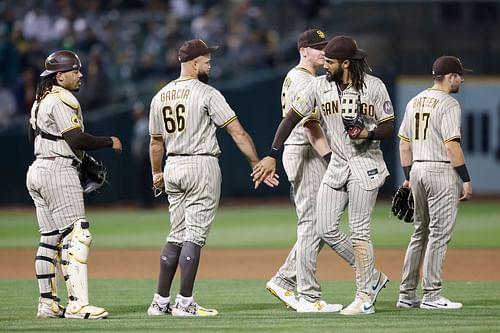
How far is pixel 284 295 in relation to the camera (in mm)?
9328

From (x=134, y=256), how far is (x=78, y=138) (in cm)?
628

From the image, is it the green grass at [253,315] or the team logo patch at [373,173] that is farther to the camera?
the team logo patch at [373,173]

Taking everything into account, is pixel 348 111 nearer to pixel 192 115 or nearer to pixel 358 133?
pixel 358 133

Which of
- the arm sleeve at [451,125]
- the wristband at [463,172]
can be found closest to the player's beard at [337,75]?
the arm sleeve at [451,125]

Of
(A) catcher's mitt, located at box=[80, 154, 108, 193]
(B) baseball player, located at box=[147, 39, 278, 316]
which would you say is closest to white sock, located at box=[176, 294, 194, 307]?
Answer: (B) baseball player, located at box=[147, 39, 278, 316]

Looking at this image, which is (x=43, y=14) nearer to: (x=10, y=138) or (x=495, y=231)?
(x=10, y=138)

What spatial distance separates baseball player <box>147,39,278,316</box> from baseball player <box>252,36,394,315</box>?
0.41 m

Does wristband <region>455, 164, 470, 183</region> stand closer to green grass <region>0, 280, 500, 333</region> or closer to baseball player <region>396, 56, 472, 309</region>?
baseball player <region>396, 56, 472, 309</region>

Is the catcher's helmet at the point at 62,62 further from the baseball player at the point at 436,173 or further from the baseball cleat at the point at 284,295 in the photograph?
the baseball player at the point at 436,173

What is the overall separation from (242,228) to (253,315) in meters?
9.96

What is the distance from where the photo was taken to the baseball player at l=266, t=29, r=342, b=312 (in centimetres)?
909

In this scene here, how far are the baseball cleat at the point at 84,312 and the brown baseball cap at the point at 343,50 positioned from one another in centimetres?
262

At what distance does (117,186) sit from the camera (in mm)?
22719

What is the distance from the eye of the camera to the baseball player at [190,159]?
8.73m
